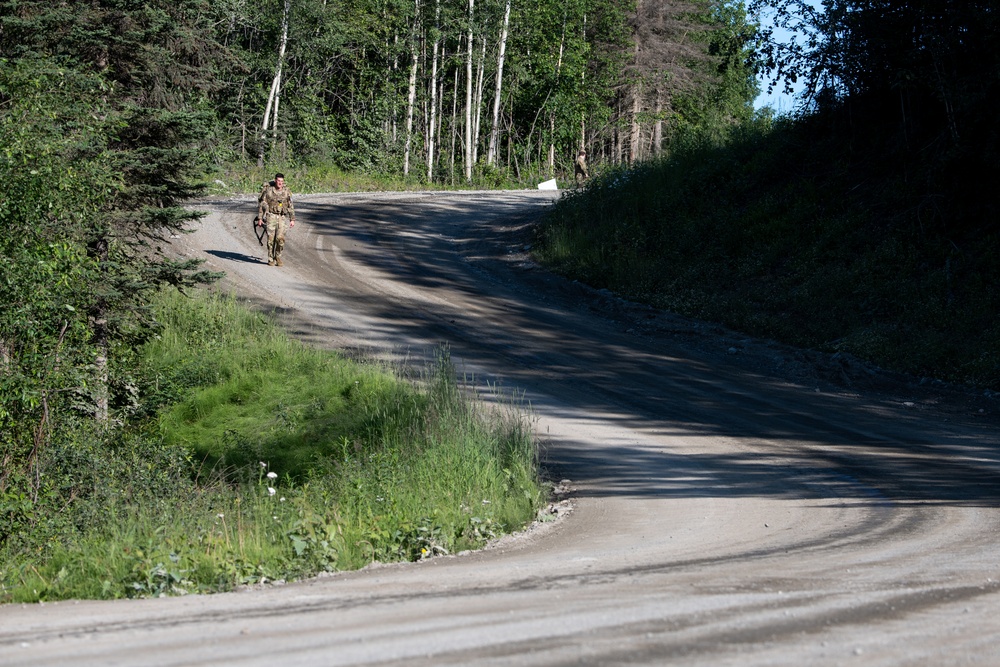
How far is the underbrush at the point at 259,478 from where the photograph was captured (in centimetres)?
749

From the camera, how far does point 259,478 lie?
1105cm

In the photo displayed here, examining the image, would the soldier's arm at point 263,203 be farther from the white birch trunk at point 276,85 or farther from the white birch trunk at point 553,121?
the white birch trunk at point 553,121

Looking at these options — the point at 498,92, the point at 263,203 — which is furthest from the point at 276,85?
the point at 263,203

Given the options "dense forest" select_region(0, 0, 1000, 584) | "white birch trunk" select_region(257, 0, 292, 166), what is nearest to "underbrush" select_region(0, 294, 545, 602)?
"dense forest" select_region(0, 0, 1000, 584)

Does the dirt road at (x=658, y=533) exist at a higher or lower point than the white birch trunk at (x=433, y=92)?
lower

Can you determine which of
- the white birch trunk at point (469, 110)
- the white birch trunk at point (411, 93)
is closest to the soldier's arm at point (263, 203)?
the white birch trunk at point (411, 93)

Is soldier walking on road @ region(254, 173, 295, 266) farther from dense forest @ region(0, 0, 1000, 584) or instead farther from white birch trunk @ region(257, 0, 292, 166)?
white birch trunk @ region(257, 0, 292, 166)

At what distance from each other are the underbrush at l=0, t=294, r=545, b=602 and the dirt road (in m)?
0.59

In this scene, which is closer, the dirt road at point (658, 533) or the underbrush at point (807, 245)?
the dirt road at point (658, 533)

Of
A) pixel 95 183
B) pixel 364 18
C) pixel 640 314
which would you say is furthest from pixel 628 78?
pixel 95 183

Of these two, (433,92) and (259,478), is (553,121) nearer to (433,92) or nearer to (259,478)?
(433,92)

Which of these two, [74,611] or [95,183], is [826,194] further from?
[74,611]

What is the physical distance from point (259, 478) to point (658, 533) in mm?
5036

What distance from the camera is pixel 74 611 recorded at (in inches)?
234
